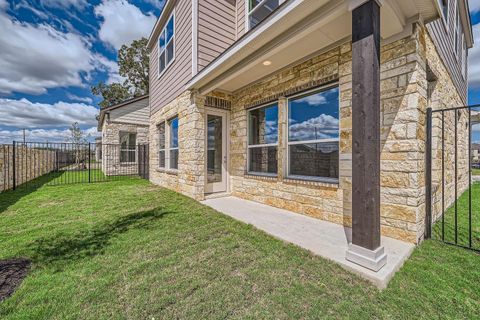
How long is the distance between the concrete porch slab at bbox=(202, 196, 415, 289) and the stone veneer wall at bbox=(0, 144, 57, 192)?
7.13 metres

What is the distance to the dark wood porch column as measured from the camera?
6.56 feet

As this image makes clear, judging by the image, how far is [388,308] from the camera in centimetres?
163

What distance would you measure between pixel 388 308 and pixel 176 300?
5.71 ft

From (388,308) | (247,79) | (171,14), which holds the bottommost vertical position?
(388,308)

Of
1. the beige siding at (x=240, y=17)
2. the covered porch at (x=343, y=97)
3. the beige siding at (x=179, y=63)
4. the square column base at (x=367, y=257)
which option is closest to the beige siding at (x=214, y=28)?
the beige siding at (x=240, y=17)

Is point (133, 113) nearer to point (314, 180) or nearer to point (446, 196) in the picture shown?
point (314, 180)

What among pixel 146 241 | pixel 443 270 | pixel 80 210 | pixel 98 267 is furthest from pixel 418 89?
pixel 80 210

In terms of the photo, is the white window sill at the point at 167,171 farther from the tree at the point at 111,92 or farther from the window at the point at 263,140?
the tree at the point at 111,92

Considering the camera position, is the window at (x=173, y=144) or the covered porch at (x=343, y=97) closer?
the covered porch at (x=343, y=97)

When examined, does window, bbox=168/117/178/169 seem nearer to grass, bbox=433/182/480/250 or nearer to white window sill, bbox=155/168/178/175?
white window sill, bbox=155/168/178/175

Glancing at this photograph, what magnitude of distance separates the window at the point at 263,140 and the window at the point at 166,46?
3.63 meters

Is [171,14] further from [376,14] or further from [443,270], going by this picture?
[443,270]

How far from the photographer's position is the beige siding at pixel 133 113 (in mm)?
11459

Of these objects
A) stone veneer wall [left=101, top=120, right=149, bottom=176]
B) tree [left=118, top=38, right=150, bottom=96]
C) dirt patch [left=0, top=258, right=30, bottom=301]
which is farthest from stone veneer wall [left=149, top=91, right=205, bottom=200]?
tree [left=118, top=38, right=150, bottom=96]
